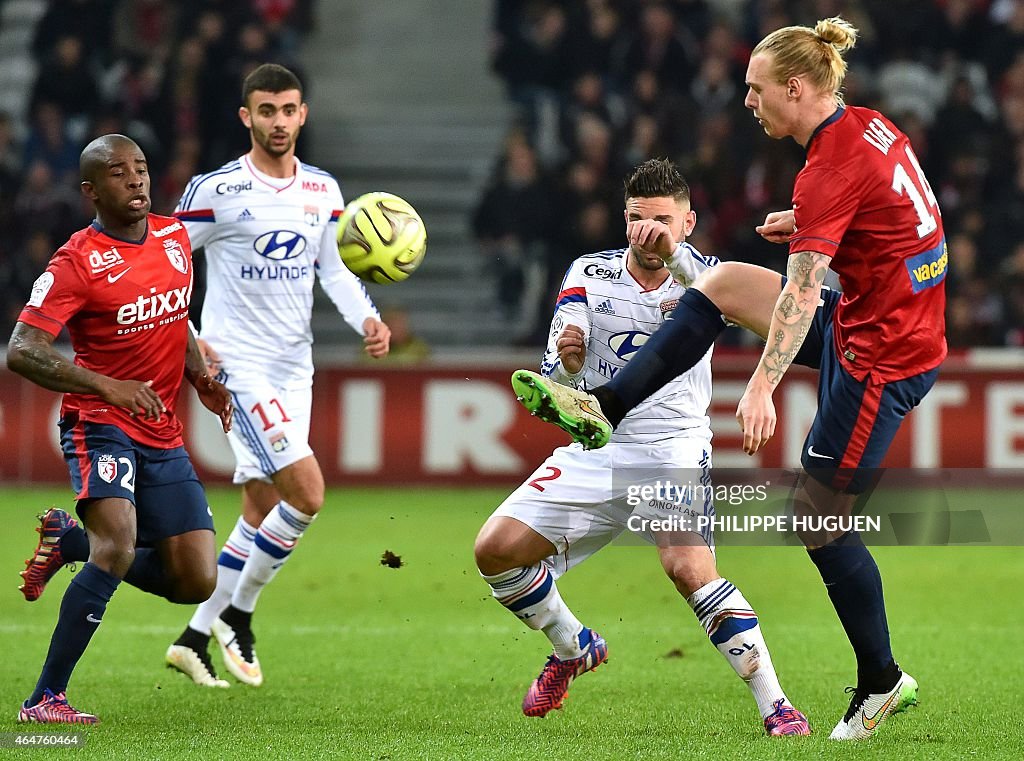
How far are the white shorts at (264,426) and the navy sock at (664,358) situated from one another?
1.94 metres

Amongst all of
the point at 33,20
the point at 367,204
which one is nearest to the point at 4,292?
the point at 33,20

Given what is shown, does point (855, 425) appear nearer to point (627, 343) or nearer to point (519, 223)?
point (627, 343)

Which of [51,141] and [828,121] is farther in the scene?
[51,141]

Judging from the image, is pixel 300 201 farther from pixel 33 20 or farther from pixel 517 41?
pixel 33 20

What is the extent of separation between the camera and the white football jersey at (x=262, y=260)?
22.0ft

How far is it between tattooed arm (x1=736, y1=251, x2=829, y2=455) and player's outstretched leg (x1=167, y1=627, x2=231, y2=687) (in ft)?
9.14

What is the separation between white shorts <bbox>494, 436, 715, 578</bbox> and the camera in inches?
211

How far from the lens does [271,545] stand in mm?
6473

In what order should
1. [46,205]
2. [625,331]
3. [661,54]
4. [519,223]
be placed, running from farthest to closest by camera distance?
[661,54] → [46,205] → [519,223] → [625,331]

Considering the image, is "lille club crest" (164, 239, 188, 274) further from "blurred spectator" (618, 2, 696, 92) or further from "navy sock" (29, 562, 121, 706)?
"blurred spectator" (618, 2, 696, 92)

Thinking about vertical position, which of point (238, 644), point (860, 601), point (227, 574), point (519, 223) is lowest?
point (238, 644)

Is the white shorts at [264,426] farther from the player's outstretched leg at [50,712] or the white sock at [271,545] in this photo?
the player's outstretched leg at [50,712]

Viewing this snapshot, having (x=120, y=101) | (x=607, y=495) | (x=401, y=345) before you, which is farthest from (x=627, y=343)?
(x=120, y=101)

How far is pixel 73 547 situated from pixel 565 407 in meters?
2.07
